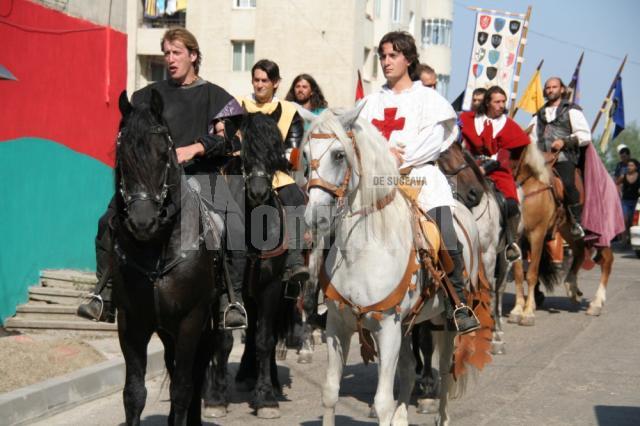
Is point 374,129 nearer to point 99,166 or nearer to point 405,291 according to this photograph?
point 405,291

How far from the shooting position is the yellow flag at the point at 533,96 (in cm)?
2241

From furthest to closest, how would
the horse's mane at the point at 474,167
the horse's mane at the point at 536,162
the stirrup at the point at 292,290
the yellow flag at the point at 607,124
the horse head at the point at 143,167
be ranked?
1. the yellow flag at the point at 607,124
2. the horse's mane at the point at 536,162
3. the horse's mane at the point at 474,167
4. the stirrup at the point at 292,290
5. the horse head at the point at 143,167

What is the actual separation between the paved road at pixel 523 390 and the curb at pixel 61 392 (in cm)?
13

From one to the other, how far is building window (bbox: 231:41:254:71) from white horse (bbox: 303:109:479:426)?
39.9m

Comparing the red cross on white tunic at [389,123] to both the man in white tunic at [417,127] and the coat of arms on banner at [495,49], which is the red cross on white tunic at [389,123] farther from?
the coat of arms on banner at [495,49]

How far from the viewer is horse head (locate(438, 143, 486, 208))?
10406 millimetres

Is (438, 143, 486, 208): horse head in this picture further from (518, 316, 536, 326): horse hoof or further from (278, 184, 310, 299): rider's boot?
(518, 316, 536, 326): horse hoof

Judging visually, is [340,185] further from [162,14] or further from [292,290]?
[162,14]

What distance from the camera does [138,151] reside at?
5719mm

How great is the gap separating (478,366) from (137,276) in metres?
3.07

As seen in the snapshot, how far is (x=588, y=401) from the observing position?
8945mm

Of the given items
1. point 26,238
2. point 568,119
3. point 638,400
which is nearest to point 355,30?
point 568,119

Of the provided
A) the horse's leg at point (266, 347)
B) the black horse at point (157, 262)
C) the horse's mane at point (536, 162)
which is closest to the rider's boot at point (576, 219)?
the horse's mane at point (536, 162)

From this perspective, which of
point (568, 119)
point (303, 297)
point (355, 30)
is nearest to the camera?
point (303, 297)
